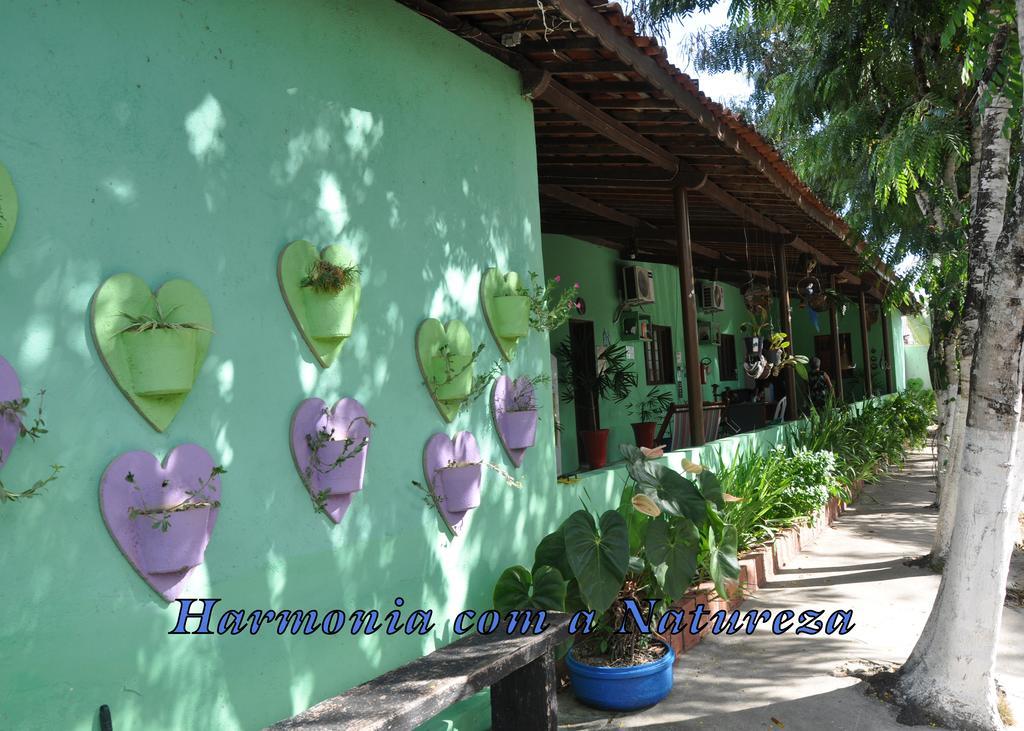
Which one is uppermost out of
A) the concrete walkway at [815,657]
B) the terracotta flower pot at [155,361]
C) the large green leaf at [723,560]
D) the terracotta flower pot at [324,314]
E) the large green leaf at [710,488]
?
the terracotta flower pot at [324,314]

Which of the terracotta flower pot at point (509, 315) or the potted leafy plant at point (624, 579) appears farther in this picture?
the terracotta flower pot at point (509, 315)

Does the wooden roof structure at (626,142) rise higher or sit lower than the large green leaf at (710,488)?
higher

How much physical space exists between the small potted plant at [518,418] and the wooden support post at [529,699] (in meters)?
1.10

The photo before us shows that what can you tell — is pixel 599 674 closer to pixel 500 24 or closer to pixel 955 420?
pixel 500 24

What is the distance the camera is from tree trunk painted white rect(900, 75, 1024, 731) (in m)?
3.98

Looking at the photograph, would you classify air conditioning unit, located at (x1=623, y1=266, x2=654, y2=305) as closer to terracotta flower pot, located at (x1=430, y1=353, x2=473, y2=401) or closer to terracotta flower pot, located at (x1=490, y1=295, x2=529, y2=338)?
terracotta flower pot, located at (x1=490, y1=295, x2=529, y2=338)

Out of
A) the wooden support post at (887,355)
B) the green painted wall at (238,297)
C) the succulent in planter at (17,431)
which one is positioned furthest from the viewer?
the wooden support post at (887,355)

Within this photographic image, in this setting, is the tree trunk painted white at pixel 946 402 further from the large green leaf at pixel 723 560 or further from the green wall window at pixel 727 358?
the green wall window at pixel 727 358

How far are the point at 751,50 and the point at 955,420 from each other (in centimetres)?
2065

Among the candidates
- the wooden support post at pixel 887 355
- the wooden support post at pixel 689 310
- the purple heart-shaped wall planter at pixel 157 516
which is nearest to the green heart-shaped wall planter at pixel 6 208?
the purple heart-shaped wall planter at pixel 157 516

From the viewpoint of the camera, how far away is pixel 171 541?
8.43 feet

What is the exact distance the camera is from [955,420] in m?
6.82

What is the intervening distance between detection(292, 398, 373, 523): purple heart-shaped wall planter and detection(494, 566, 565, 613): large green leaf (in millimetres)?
1178

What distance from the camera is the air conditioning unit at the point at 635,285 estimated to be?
424 inches
